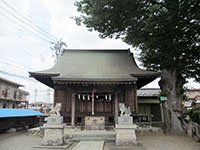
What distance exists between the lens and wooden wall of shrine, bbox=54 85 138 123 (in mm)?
9961

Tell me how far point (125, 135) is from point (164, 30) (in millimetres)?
6458

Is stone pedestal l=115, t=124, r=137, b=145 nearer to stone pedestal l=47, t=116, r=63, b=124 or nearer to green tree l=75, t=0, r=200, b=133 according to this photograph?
stone pedestal l=47, t=116, r=63, b=124

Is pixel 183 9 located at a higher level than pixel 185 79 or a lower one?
higher

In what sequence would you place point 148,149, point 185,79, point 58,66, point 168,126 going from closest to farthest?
point 148,149 → point 168,126 → point 185,79 → point 58,66

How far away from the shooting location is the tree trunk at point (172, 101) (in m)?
9.39

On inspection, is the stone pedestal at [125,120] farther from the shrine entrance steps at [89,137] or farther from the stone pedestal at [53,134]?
the stone pedestal at [53,134]

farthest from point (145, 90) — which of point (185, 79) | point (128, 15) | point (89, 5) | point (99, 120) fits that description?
point (89, 5)

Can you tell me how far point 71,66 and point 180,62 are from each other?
8208 mm

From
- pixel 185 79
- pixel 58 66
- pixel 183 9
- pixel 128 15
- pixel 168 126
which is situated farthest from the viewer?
pixel 58 66

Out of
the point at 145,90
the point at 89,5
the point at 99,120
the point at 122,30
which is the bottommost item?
the point at 99,120

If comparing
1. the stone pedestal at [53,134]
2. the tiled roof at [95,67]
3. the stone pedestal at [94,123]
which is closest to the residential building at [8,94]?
the tiled roof at [95,67]

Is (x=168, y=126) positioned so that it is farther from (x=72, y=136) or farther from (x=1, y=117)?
(x=1, y=117)

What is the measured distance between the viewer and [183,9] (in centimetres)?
791

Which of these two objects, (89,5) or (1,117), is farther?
(1,117)
